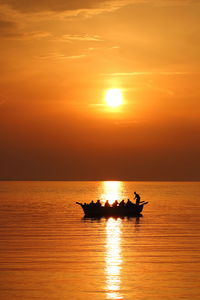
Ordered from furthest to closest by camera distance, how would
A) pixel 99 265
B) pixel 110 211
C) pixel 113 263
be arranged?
pixel 110 211, pixel 113 263, pixel 99 265

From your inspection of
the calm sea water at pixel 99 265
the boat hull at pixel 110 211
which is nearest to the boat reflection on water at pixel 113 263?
the calm sea water at pixel 99 265

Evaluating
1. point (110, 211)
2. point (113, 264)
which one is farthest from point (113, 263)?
point (110, 211)

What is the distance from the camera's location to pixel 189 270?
31.0m

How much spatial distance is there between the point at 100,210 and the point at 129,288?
4542 centimetres

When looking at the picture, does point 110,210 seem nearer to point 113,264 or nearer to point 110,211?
point 110,211

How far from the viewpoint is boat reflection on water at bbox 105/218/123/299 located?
26.0m

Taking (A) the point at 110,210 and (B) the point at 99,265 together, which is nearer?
(B) the point at 99,265

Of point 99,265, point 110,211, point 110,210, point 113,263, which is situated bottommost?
point 99,265

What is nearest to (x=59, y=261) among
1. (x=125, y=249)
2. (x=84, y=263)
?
(x=84, y=263)

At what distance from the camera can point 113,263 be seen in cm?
3381

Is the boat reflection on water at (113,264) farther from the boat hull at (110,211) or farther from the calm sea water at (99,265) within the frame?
the boat hull at (110,211)

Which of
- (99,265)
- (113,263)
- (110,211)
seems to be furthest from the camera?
(110,211)

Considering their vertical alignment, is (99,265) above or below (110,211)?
below

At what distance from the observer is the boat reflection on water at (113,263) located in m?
26.0
